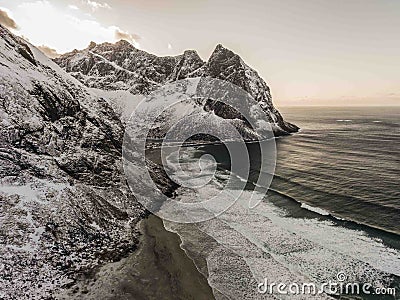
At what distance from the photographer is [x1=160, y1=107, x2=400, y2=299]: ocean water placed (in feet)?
82.2

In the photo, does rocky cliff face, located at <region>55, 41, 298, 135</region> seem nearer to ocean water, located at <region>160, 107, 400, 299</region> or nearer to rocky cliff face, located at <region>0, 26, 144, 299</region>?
ocean water, located at <region>160, 107, 400, 299</region>

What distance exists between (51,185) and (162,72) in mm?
165466

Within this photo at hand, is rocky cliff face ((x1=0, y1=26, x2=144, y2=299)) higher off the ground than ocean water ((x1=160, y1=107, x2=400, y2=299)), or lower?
higher

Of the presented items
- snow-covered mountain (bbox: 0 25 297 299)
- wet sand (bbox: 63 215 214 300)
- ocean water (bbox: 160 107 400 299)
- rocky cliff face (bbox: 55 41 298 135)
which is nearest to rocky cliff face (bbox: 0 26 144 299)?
snow-covered mountain (bbox: 0 25 297 299)

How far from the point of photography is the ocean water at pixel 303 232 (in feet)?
82.2

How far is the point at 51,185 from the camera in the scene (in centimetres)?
3048

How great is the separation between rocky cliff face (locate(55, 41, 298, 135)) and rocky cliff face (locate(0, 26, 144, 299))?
90483 mm

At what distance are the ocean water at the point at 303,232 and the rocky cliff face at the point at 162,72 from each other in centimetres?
7865

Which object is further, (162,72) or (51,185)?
(162,72)

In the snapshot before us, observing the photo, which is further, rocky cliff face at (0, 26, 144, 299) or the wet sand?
rocky cliff face at (0, 26, 144, 299)

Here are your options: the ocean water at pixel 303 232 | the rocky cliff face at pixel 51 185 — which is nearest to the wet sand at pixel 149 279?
the ocean water at pixel 303 232

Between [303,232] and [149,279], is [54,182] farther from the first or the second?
[303,232]

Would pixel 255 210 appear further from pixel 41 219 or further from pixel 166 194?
pixel 41 219

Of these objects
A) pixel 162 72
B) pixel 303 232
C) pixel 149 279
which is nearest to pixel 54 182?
pixel 149 279
